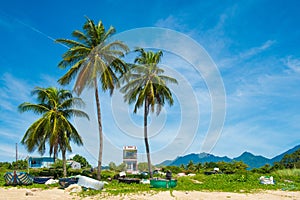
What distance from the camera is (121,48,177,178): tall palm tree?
25.6 meters

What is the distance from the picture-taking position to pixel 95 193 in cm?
1481

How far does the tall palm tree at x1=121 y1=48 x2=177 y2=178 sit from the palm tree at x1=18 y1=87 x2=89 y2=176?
4.48m

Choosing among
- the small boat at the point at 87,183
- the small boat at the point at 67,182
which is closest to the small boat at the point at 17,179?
the small boat at the point at 67,182

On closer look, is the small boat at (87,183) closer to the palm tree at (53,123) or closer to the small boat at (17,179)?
the small boat at (17,179)

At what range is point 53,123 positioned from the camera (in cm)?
2592

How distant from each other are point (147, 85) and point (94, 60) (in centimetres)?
472

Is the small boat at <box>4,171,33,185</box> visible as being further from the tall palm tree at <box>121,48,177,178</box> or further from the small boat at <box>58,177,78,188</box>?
the tall palm tree at <box>121,48,177,178</box>

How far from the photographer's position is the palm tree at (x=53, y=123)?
25484 mm

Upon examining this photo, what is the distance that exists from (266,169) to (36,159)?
39.5 m

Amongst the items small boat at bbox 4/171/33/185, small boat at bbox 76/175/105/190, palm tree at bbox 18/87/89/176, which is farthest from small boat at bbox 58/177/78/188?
palm tree at bbox 18/87/89/176

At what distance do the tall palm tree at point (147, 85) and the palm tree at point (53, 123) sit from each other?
448 centimetres

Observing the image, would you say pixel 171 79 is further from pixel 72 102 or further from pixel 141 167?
pixel 141 167

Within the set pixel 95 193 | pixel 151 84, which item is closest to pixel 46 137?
pixel 151 84

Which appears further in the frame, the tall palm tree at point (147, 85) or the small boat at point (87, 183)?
the tall palm tree at point (147, 85)
